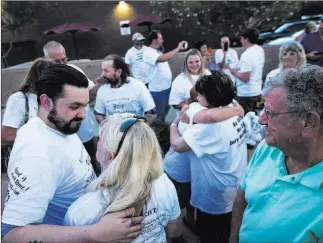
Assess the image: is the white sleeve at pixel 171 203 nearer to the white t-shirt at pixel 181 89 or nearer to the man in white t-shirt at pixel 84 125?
the man in white t-shirt at pixel 84 125

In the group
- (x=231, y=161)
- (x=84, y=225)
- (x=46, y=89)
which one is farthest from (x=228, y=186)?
(x=46, y=89)

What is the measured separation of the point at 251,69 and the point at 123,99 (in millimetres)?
2449

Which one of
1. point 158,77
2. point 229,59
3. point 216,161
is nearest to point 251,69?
point 229,59

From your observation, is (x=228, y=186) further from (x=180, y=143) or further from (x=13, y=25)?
(x=13, y=25)

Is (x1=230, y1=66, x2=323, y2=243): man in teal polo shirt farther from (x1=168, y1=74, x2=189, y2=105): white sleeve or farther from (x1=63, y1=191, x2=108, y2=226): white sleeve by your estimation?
(x1=168, y1=74, x2=189, y2=105): white sleeve

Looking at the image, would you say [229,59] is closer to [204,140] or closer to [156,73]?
[156,73]

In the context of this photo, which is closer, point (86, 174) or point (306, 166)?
point (306, 166)

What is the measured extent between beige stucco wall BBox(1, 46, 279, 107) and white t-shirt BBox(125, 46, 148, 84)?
194 centimetres

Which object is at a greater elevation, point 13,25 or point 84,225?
point 13,25

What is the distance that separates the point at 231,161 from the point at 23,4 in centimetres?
1433

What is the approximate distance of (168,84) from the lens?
578cm

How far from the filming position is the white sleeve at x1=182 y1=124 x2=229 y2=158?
214 cm

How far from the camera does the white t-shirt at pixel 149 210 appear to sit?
4.55ft

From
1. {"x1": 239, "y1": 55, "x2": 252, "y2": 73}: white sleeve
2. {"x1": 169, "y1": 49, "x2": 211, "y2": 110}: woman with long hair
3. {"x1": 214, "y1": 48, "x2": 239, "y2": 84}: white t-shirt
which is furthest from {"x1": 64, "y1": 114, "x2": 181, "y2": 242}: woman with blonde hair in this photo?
{"x1": 214, "y1": 48, "x2": 239, "y2": 84}: white t-shirt
